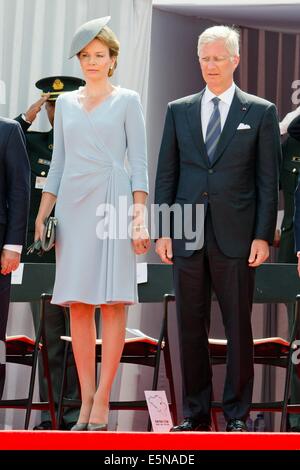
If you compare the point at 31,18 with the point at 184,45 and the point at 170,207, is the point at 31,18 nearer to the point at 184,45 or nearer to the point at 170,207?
the point at 184,45

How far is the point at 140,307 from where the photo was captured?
6824mm

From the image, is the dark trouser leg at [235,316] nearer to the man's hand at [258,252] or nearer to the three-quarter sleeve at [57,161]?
the man's hand at [258,252]

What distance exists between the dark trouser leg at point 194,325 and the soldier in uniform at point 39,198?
140 centimetres

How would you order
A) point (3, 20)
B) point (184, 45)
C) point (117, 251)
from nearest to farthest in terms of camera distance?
point (117, 251)
point (3, 20)
point (184, 45)

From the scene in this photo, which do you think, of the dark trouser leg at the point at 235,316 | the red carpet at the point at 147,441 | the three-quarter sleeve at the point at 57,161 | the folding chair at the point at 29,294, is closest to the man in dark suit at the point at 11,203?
the three-quarter sleeve at the point at 57,161

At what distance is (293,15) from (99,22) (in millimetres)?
2865

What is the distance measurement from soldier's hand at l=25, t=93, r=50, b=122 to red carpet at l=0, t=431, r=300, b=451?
351cm

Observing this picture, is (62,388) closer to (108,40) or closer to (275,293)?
Result: (275,293)

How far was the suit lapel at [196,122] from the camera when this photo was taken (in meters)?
4.28

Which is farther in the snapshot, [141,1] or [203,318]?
[141,1]

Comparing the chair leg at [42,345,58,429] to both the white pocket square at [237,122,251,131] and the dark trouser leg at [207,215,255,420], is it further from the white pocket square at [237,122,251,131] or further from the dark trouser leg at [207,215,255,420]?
the white pocket square at [237,122,251,131]

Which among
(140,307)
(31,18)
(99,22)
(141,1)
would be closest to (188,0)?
(141,1)

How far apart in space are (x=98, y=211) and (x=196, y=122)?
1.85 feet

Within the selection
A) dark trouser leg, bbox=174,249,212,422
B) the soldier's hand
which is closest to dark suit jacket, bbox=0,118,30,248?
dark trouser leg, bbox=174,249,212,422
